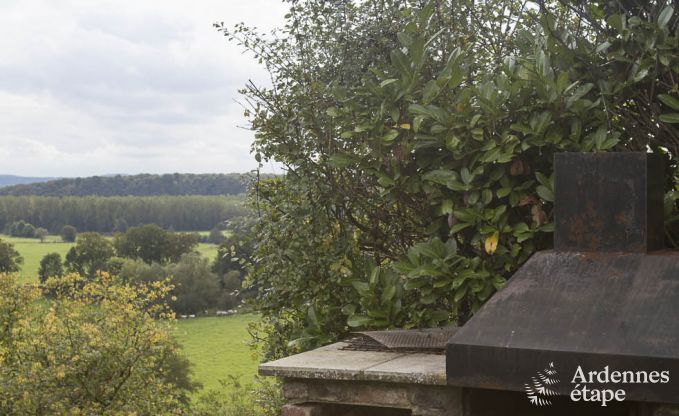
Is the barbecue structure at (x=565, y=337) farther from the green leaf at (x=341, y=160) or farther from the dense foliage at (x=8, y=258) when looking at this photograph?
the dense foliage at (x=8, y=258)

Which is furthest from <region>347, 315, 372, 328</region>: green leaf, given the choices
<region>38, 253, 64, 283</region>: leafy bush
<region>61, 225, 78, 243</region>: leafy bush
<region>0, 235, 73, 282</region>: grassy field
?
<region>61, 225, 78, 243</region>: leafy bush

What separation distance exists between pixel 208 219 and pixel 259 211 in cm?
5757

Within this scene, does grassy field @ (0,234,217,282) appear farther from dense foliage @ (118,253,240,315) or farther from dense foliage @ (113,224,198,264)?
dense foliage @ (118,253,240,315)

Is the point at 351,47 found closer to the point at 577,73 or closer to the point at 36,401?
the point at 577,73

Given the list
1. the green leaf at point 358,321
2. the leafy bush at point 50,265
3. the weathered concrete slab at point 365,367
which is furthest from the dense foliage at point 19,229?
the weathered concrete slab at point 365,367

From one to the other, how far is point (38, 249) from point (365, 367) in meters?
62.6

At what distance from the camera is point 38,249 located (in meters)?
62.2

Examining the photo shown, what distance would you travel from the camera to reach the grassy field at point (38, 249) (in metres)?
56.6

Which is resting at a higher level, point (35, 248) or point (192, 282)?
point (35, 248)

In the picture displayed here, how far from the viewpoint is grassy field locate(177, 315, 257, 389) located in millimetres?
43719

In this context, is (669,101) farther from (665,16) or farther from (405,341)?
(405,341)

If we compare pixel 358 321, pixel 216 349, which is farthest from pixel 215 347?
pixel 358 321

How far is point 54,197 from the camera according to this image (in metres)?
67.6

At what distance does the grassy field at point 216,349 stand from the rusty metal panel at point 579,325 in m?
39.6
